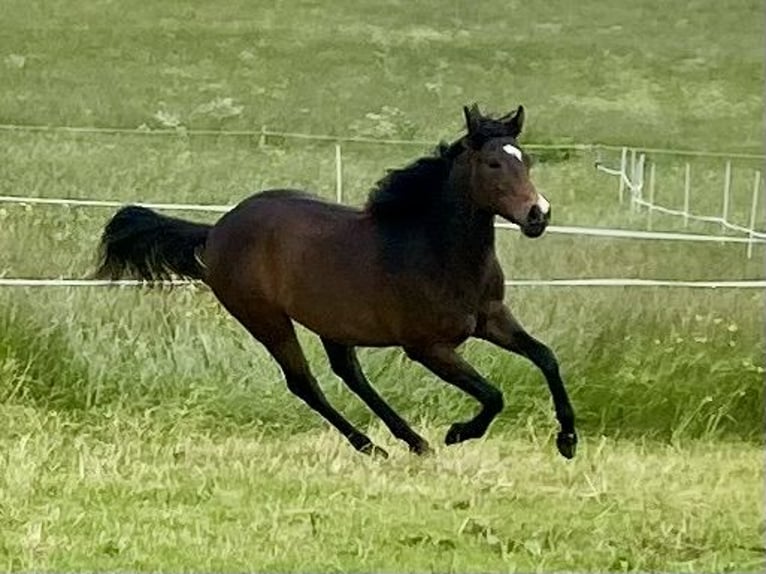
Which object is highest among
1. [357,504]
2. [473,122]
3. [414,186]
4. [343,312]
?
[473,122]

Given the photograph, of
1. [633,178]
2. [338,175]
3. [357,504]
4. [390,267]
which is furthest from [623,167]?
[357,504]

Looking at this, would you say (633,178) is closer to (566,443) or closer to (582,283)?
(582,283)

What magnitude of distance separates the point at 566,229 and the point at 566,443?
0.63 meters

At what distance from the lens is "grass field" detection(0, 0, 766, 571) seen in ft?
8.64

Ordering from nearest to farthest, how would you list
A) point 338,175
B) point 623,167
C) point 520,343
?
point 520,343 < point 338,175 < point 623,167

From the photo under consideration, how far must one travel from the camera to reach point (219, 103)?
134 inches

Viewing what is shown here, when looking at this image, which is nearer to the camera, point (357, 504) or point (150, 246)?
point (357, 504)

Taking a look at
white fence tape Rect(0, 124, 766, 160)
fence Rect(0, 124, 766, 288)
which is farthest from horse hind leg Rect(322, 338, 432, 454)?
white fence tape Rect(0, 124, 766, 160)

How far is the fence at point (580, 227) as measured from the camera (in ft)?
10.3

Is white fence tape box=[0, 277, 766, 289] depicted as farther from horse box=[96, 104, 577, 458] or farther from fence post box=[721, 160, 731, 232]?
horse box=[96, 104, 577, 458]

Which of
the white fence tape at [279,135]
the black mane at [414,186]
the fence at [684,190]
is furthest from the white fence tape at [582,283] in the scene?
the black mane at [414,186]

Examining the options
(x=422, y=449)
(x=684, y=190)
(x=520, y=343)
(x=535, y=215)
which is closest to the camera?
(x=535, y=215)

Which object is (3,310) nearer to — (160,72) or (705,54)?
(160,72)

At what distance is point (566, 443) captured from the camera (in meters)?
2.67
